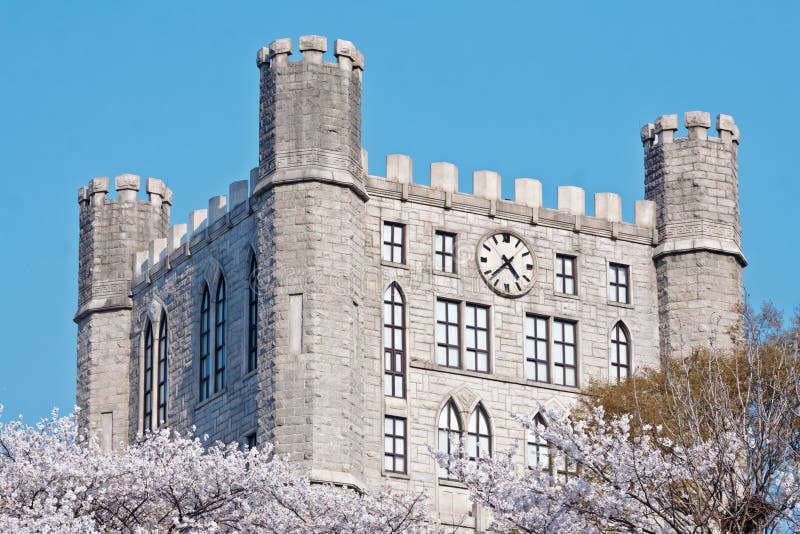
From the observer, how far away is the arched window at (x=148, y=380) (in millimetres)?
76750

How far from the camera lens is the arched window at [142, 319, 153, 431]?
252ft

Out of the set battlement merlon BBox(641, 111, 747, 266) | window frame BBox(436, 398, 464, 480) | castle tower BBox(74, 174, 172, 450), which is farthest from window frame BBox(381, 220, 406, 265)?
castle tower BBox(74, 174, 172, 450)

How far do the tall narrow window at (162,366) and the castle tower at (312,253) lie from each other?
779 centimetres

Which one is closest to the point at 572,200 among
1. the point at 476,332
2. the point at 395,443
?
the point at 476,332

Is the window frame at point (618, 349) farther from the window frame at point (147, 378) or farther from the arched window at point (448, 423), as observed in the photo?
the window frame at point (147, 378)

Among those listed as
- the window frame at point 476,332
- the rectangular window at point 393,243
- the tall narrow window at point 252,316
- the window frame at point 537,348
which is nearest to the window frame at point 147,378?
the tall narrow window at point 252,316

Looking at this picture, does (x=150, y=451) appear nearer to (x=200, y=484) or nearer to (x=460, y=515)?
(x=200, y=484)

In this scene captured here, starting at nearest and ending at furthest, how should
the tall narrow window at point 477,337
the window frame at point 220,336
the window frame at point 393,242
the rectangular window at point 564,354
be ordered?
the window frame at point 393,242 < the window frame at point 220,336 < the tall narrow window at point 477,337 < the rectangular window at point 564,354

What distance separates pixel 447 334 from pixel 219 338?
22.1 ft

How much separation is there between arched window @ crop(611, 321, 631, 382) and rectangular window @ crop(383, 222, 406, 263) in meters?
7.35

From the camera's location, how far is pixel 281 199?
69.1m

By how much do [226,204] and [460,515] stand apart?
1199 cm

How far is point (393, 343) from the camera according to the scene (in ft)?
232

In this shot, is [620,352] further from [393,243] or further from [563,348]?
[393,243]
